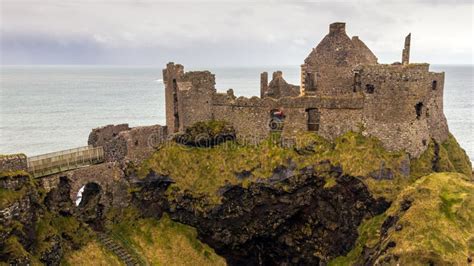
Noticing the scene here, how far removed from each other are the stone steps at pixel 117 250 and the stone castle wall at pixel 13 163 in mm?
7932

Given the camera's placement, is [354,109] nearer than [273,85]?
Yes

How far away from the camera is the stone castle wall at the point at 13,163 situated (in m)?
26.8

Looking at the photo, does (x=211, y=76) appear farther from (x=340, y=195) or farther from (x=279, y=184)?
(x=340, y=195)

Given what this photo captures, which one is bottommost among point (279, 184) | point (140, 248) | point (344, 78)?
point (140, 248)

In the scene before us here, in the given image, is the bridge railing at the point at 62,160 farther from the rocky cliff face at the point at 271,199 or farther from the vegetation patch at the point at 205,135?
the vegetation patch at the point at 205,135

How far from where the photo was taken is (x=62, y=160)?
31938mm

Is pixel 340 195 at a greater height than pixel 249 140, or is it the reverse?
pixel 249 140

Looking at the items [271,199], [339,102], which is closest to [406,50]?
[339,102]

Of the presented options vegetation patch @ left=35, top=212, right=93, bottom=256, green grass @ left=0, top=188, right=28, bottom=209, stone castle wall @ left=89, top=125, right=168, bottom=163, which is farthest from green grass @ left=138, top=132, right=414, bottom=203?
green grass @ left=0, top=188, right=28, bottom=209

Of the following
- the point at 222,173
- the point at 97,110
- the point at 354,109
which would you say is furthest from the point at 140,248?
the point at 97,110

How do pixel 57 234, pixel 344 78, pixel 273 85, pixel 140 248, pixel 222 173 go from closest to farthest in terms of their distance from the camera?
pixel 57 234 < pixel 140 248 < pixel 222 173 < pixel 344 78 < pixel 273 85

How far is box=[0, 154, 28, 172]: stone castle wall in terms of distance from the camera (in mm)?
26766

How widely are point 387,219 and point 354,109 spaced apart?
9.30 m

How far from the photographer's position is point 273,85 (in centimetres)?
4312
